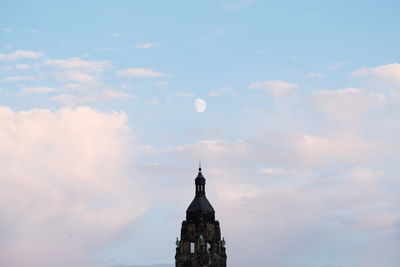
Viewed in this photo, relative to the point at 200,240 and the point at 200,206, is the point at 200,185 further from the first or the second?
the point at 200,240

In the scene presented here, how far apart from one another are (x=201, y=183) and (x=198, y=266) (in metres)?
15.1

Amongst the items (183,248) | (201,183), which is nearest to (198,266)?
(183,248)

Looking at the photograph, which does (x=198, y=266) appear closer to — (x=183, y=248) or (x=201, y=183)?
(x=183, y=248)

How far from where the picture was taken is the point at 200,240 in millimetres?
171500

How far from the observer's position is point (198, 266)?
171 metres

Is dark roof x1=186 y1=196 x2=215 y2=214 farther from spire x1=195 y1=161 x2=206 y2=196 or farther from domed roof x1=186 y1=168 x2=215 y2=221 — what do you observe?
spire x1=195 y1=161 x2=206 y2=196

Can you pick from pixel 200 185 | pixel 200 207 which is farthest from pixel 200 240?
pixel 200 185

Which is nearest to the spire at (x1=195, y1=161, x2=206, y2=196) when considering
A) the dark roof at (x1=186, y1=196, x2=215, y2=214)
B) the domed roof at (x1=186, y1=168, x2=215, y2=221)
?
the domed roof at (x1=186, y1=168, x2=215, y2=221)

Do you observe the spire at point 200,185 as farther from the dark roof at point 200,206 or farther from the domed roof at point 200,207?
the dark roof at point 200,206

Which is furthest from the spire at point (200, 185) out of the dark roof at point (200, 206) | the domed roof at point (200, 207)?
the dark roof at point (200, 206)

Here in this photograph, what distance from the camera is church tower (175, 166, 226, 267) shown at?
172 metres

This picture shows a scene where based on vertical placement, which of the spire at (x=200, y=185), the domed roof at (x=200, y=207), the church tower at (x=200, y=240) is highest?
the spire at (x=200, y=185)

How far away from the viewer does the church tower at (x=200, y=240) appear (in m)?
172

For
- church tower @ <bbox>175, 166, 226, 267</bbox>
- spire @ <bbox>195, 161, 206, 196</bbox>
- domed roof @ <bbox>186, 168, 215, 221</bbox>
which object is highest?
spire @ <bbox>195, 161, 206, 196</bbox>
